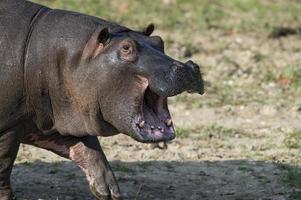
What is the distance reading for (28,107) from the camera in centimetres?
512

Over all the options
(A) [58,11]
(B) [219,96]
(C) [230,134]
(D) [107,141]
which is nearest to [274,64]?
(B) [219,96]

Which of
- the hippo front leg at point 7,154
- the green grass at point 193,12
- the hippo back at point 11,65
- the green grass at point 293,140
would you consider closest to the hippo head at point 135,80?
the hippo back at point 11,65

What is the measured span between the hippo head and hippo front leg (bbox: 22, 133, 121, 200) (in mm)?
425

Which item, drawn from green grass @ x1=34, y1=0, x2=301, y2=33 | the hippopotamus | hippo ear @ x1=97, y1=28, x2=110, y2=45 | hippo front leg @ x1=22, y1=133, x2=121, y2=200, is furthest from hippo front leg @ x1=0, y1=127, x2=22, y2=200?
green grass @ x1=34, y1=0, x2=301, y2=33

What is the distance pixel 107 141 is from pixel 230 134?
3.40 ft

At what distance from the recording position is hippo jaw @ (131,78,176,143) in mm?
4637

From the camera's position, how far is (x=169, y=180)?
6414 millimetres

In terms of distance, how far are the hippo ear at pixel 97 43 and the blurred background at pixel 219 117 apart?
51.5 inches

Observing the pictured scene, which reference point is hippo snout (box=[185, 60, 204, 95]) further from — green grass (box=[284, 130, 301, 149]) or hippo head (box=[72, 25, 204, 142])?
green grass (box=[284, 130, 301, 149])

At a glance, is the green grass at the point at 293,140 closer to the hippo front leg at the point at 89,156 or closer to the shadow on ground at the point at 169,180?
the shadow on ground at the point at 169,180

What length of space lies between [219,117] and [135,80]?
364cm

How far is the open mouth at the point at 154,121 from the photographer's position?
4637 millimetres

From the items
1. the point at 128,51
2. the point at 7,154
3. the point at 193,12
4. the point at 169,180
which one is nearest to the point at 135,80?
the point at 128,51

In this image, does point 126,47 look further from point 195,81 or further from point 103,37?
point 195,81
